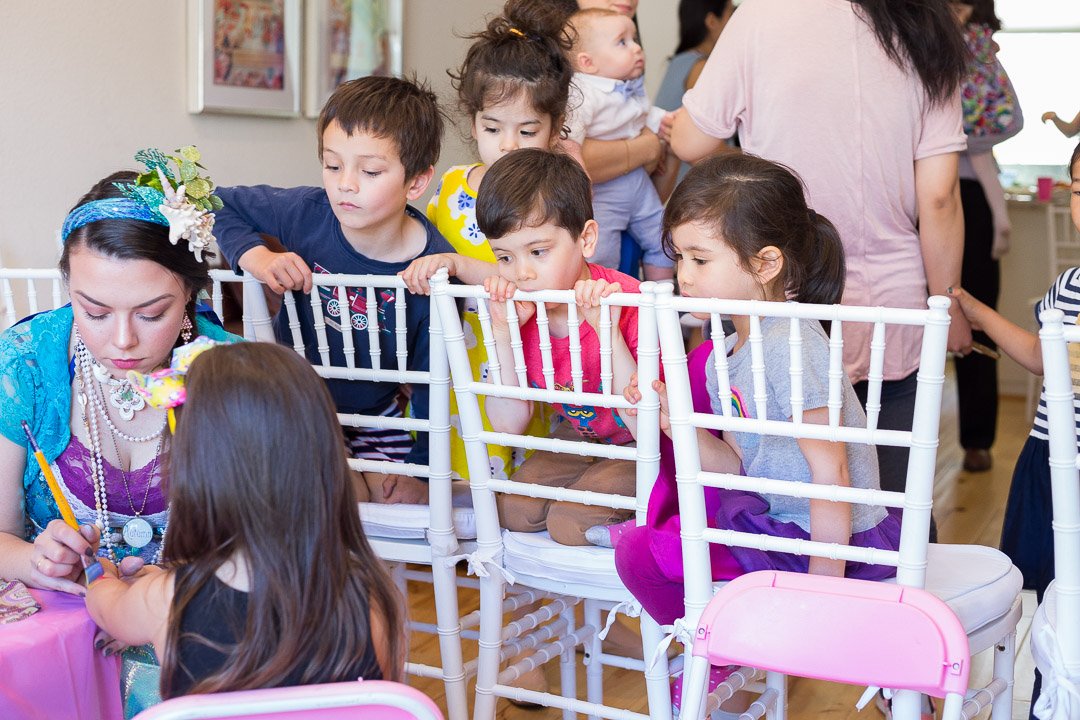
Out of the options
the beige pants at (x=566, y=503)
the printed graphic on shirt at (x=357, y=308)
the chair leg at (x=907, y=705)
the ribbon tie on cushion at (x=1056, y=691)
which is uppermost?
the printed graphic on shirt at (x=357, y=308)

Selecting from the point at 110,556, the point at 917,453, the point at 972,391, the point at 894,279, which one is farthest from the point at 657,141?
the point at 972,391

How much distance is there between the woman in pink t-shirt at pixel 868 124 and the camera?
2.26 metres

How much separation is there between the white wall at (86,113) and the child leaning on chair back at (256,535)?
5.52 feet

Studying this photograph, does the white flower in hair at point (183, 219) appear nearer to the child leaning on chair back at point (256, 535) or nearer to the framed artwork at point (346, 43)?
the child leaning on chair back at point (256, 535)

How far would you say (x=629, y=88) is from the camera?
112 inches

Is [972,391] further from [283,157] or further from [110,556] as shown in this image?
[110,556]

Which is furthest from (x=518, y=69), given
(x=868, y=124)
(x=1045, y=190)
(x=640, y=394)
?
(x=1045, y=190)

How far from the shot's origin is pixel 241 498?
124cm

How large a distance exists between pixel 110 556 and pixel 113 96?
170 centimetres

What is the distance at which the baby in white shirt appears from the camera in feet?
8.96

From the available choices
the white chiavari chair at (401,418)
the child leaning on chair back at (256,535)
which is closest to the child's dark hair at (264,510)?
the child leaning on chair back at (256,535)

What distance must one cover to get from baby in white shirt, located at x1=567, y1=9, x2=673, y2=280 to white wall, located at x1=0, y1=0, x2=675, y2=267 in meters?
0.32

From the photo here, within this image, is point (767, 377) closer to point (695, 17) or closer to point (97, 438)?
point (97, 438)

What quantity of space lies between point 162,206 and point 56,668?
2.05 ft
